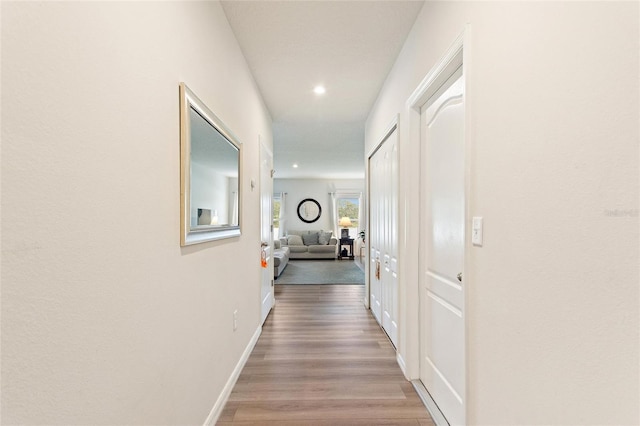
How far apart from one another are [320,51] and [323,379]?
2.54m

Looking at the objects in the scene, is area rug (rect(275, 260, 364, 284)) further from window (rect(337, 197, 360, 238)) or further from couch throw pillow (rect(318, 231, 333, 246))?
window (rect(337, 197, 360, 238))

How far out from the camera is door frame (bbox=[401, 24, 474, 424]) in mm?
1256

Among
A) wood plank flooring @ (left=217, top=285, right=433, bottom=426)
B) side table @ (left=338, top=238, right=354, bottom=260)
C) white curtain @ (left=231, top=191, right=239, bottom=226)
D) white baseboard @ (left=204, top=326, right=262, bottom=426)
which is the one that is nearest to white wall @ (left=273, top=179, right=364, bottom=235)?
side table @ (left=338, top=238, right=354, bottom=260)

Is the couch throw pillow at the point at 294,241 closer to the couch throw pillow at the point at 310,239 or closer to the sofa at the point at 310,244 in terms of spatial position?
the sofa at the point at 310,244

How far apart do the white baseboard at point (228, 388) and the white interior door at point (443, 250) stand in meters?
1.34

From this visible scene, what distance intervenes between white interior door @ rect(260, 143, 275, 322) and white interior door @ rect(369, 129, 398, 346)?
1.30m

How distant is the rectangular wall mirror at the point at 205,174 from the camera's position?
4.27 ft

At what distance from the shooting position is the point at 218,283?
70.7 inches

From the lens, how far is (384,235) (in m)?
3.02

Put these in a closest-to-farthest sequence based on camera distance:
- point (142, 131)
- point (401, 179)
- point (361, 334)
Result: 1. point (142, 131)
2. point (401, 179)
3. point (361, 334)

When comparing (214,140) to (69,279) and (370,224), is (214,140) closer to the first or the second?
(69,279)

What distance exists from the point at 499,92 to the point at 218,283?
1.71m

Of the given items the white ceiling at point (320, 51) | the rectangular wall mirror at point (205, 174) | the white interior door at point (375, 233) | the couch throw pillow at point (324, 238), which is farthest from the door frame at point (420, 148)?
the couch throw pillow at point (324, 238)

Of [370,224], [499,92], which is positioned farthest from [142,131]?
[370,224]
